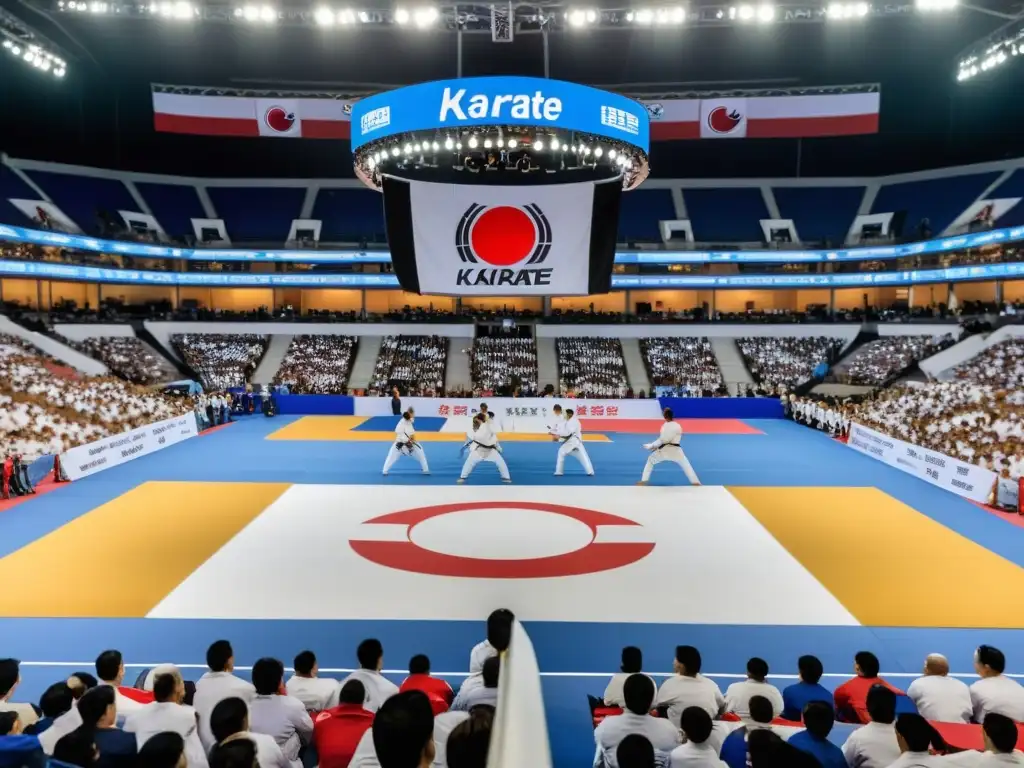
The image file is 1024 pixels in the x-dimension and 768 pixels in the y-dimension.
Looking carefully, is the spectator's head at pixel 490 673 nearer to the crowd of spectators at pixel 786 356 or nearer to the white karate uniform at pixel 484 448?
the white karate uniform at pixel 484 448

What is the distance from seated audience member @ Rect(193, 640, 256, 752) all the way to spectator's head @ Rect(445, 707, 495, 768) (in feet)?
9.92

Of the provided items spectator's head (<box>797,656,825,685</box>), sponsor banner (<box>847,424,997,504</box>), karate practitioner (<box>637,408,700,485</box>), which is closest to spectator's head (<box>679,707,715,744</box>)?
spectator's head (<box>797,656,825,685</box>)

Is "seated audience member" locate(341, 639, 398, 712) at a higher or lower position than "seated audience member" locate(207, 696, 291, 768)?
lower

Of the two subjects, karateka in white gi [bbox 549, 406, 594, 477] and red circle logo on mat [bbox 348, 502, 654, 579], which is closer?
red circle logo on mat [bbox 348, 502, 654, 579]

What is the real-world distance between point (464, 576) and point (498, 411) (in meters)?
16.7

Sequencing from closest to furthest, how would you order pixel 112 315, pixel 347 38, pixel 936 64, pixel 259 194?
pixel 347 38 → pixel 936 64 → pixel 112 315 → pixel 259 194

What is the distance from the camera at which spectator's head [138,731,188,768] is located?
3.32 meters

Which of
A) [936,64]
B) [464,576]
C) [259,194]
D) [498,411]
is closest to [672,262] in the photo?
[936,64]

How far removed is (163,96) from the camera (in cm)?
2844

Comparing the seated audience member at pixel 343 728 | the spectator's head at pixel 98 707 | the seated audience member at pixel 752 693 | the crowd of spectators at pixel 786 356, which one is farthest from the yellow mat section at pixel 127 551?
the crowd of spectators at pixel 786 356

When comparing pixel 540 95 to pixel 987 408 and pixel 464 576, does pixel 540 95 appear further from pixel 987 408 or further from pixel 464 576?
pixel 987 408

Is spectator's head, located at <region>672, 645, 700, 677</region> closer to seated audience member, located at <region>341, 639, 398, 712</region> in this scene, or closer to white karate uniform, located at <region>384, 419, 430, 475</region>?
seated audience member, located at <region>341, 639, 398, 712</region>

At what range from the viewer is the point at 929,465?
15797mm

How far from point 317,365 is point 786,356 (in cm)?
2632
